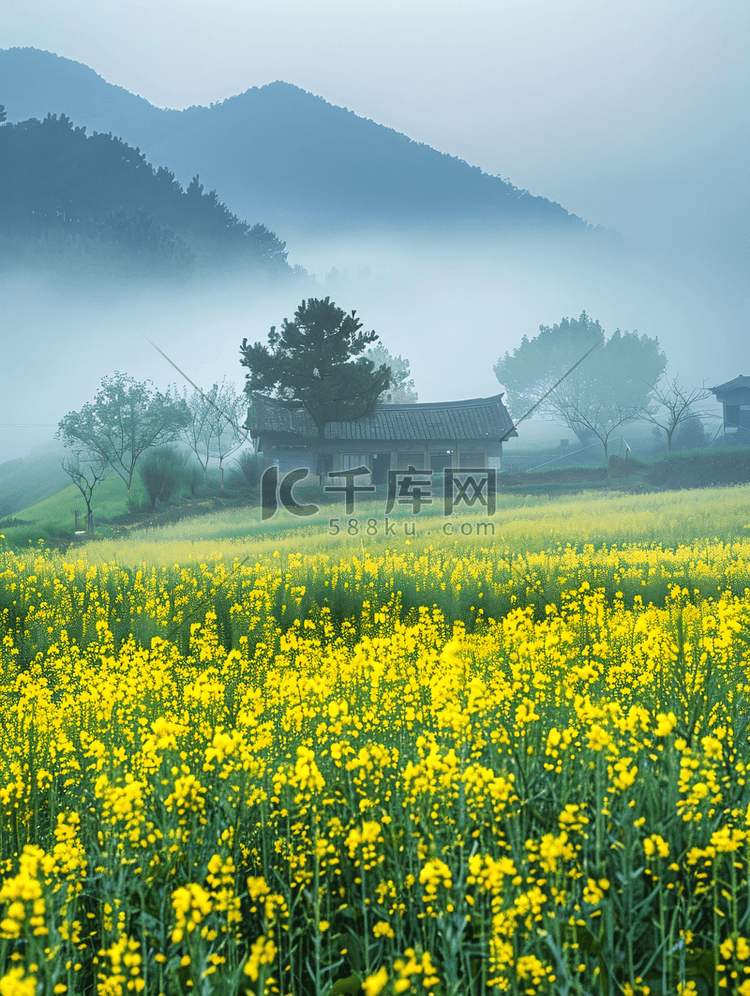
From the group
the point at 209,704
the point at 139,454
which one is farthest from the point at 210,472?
the point at 209,704

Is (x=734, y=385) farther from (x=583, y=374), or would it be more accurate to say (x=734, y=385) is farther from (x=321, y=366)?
(x=321, y=366)

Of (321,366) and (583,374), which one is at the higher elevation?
(583,374)

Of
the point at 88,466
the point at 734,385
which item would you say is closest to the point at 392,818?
the point at 88,466

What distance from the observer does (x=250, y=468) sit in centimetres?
1833

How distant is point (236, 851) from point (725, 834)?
71.4 inches

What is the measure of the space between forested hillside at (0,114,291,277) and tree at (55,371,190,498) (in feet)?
56.2

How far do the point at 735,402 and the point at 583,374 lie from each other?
18832mm

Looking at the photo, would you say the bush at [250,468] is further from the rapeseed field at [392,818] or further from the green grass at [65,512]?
the rapeseed field at [392,818]

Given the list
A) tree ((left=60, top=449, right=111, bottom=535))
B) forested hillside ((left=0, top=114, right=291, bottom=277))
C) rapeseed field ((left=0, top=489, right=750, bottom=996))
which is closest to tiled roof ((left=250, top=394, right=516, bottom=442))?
tree ((left=60, top=449, right=111, bottom=535))

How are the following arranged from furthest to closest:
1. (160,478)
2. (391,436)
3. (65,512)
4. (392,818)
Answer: (65,512)
(391,436)
(160,478)
(392,818)

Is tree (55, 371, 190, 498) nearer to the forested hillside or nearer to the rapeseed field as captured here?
the rapeseed field

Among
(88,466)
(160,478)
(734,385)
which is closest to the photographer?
(160,478)

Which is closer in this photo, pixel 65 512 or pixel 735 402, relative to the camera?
pixel 65 512

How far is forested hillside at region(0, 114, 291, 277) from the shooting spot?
37219mm
